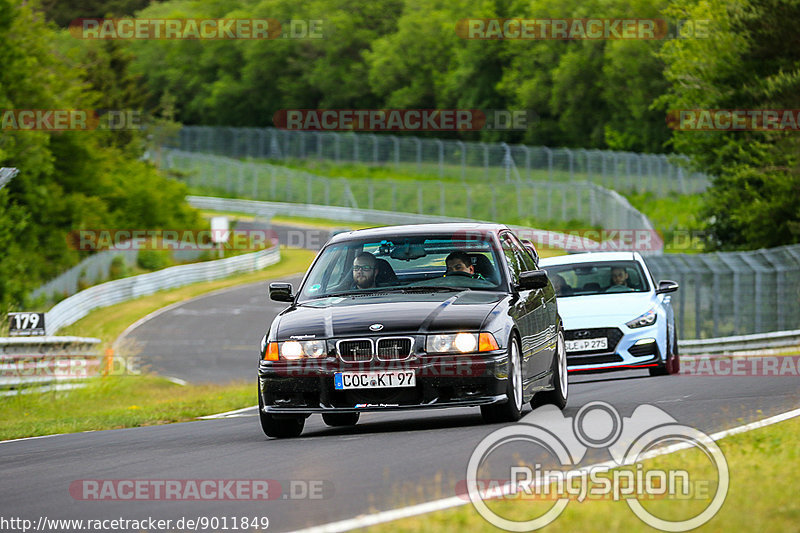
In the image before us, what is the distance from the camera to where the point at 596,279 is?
65.5ft

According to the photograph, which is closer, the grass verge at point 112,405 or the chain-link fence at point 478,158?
the grass verge at point 112,405

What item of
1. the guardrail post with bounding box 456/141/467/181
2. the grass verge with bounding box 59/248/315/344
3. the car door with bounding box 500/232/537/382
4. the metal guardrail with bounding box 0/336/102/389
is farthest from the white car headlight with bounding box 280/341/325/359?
the guardrail post with bounding box 456/141/467/181

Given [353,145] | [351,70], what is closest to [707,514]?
[353,145]

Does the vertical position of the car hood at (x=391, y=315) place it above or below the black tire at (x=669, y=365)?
above

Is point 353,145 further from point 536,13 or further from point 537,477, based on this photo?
point 537,477

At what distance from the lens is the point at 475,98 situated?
11106 centimetres

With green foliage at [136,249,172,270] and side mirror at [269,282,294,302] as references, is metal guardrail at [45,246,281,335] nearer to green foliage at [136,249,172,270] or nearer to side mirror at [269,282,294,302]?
green foliage at [136,249,172,270]

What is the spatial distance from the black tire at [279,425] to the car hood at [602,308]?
7.16 m


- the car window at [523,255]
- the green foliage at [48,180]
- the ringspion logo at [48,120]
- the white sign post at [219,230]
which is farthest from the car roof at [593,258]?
the white sign post at [219,230]

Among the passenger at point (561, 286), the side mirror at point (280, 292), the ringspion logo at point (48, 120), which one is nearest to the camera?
the side mirror at point (280, 292)

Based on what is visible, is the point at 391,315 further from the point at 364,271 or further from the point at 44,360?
the point at 44,360

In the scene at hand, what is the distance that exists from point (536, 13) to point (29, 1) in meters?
54.5

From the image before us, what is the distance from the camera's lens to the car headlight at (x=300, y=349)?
35.2 feet

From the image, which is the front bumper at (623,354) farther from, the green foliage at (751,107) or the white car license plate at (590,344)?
the green foliage at (751,107)
